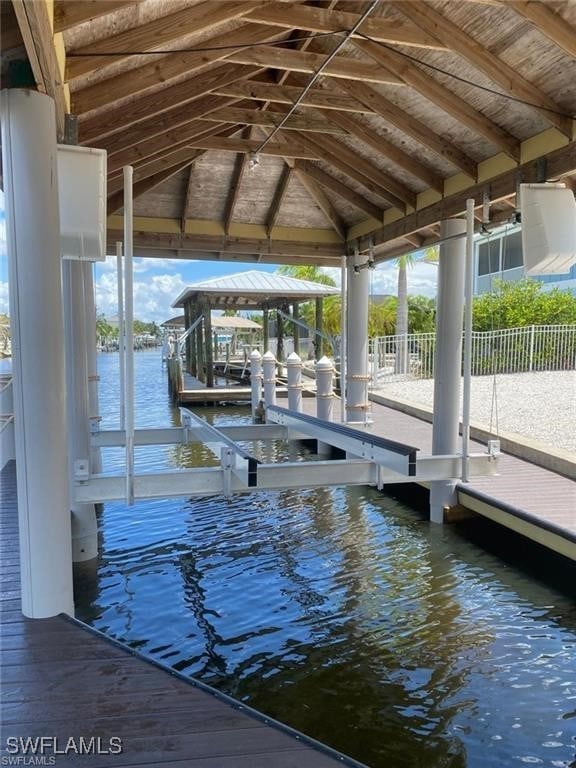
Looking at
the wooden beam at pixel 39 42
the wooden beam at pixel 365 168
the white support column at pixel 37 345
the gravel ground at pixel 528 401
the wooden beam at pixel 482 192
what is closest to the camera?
the wooden beam at pixel 39 42

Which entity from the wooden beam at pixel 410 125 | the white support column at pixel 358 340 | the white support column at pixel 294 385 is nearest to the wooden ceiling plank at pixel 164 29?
the wooden beam at pixel 410 125

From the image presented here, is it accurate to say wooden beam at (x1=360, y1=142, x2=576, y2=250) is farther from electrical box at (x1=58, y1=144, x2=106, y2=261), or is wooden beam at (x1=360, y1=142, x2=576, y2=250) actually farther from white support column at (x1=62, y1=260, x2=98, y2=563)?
white support column at (x1=62, y1=260, x2=98, y2=563)

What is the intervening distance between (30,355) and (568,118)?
4.08 meters

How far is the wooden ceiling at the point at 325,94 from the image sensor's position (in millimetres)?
3508

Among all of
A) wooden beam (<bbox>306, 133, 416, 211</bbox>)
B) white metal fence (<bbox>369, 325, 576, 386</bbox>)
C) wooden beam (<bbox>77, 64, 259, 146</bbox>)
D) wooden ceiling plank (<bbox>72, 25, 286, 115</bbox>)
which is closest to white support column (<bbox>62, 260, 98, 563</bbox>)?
wooden beam (<bbox>77, 64, 259, 146</bbox>)

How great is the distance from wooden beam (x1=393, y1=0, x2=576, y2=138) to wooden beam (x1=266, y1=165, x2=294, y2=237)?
370 cm

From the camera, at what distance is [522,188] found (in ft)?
14.6

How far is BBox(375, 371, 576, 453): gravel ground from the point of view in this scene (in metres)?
8.44

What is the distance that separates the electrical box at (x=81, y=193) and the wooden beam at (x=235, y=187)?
13.2 ft

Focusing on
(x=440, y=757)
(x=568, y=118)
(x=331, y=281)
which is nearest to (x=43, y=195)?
(x=440, y=757)

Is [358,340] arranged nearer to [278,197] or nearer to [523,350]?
[278,197]

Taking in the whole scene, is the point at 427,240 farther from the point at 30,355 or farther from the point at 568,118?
the point at 30,355

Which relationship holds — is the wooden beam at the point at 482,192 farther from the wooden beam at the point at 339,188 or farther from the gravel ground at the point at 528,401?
the gravel ground at the point at 528,401

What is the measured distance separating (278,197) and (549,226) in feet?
14.5
